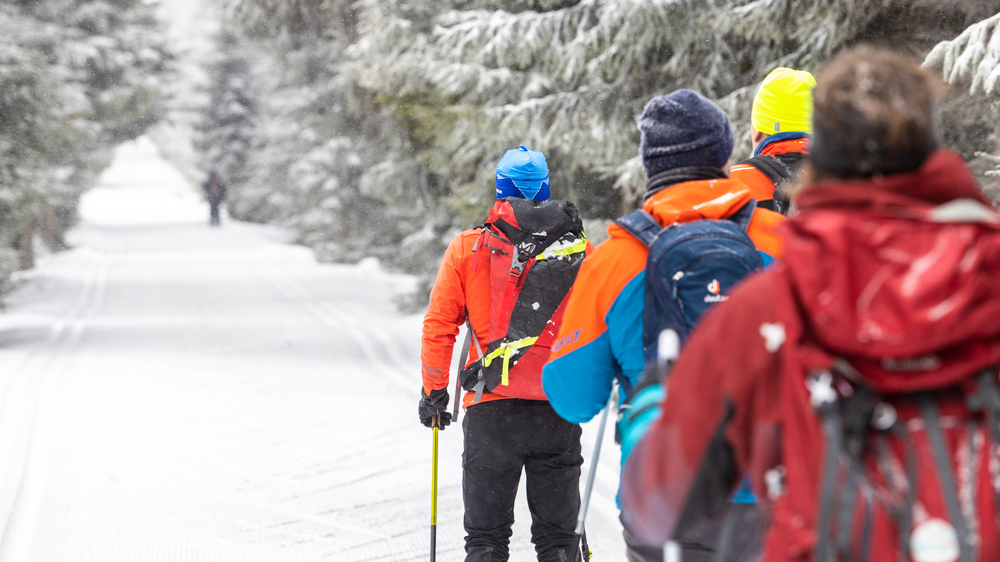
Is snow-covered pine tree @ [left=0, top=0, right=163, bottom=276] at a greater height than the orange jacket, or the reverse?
the orange jacket

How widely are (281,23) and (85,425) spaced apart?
933cm

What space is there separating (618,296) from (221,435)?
6.29 meters

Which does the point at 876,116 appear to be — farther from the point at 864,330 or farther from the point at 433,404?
the point at 433,404

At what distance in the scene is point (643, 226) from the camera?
2.33 meters

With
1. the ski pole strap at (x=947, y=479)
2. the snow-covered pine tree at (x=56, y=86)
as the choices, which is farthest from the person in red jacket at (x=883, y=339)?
the snow-covered pine tree at (x=56, y=86)

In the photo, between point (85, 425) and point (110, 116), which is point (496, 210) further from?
point (110, 116)

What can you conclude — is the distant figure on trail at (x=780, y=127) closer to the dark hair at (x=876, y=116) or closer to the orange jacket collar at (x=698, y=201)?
the orange jacket collar at (x=698, y=201)

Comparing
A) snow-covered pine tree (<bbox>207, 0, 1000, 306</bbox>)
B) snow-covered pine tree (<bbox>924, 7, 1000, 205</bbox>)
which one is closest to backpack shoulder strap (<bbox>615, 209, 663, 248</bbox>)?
snow-covered pine tree (<bbox>924, 7, 1000, 205</bbox>)

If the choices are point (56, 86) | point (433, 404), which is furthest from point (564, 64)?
point (56, 86)

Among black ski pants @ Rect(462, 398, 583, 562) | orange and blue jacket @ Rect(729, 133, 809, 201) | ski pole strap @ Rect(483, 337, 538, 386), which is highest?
orange and blue jacket @ Rect(729, 133, 809, 201)

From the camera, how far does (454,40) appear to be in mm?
8477

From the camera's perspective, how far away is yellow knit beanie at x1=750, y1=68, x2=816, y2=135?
3611mm

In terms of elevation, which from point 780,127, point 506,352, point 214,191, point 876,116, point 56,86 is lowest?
point 214,191

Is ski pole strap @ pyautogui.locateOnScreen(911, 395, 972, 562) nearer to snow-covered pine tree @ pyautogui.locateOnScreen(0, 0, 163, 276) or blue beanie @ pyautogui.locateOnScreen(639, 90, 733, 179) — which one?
blue beanie @ pyautogui.locateOnScreen(639, 90, 733, 179)
